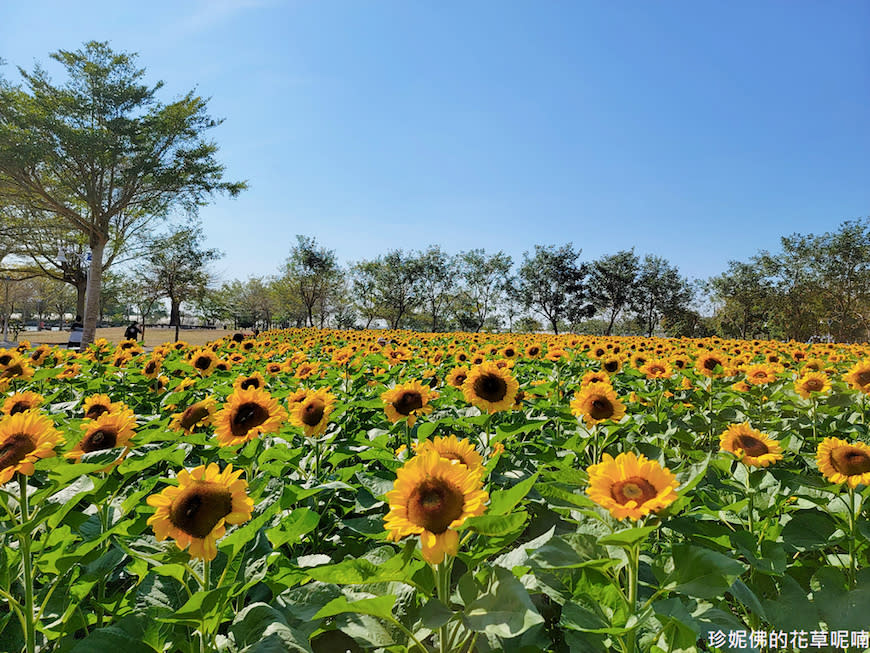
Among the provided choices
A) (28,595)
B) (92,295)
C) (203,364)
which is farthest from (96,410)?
(92,295)

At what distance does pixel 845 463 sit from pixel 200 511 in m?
2.23

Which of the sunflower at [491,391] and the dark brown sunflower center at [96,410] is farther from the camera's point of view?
the sunflower at [491,391]

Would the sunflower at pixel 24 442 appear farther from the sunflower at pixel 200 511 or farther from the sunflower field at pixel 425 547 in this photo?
the sunflower at pixel 200 511

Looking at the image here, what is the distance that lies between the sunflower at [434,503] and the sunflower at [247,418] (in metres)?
1.17

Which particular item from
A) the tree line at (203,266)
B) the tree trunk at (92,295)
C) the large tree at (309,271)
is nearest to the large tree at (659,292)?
the tree line at (203,266)

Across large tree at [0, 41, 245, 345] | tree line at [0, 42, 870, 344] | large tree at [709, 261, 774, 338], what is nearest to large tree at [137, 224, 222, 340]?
tree line at [0, 42, 870, 344]

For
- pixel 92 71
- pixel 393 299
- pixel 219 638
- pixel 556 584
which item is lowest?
pixel 219 638

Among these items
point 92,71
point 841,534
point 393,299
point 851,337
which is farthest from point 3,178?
point 851,337

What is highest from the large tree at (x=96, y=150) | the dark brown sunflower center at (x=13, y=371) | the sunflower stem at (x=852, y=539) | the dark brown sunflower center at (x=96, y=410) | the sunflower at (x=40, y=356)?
the large tree at (x=96, y=150)

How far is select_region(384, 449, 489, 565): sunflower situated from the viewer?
3.34ft

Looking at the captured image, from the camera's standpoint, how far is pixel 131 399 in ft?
13.7

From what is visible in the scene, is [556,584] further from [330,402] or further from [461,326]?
[461,326]

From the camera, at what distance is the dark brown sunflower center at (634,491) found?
1145mm

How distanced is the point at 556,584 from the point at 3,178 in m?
26.3
